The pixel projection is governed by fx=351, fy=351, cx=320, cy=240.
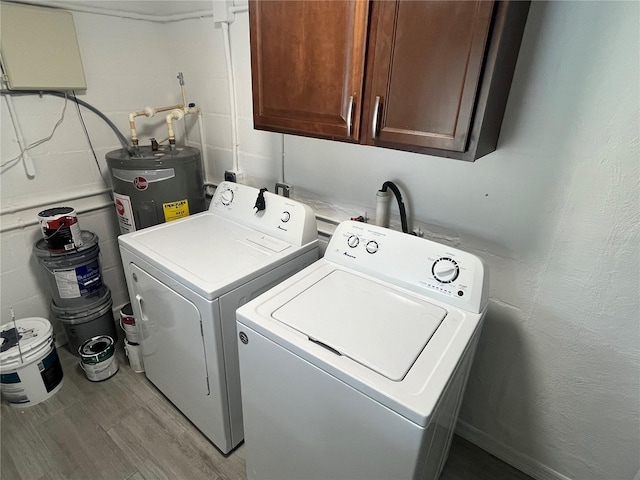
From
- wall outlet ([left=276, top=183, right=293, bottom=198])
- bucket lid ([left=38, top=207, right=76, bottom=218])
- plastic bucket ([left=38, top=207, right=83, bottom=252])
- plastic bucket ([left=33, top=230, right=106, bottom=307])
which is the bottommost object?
plastic bucket ([left=33, top=230, right=106, bottom=307])

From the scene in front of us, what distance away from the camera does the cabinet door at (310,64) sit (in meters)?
1.03

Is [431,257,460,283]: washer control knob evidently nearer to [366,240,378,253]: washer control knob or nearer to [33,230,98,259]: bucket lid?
[366,240,378,253]: washer control knob

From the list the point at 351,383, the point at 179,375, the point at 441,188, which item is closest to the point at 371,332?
the point at 351,383

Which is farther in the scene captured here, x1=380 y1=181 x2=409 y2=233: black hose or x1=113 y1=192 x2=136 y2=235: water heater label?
x1=113 y1=192 x2=136 y2=235: water heater label

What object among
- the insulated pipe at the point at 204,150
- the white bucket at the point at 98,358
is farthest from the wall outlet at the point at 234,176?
the white bucket at the point at 98,358

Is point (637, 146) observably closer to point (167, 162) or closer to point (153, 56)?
point (167, 162)

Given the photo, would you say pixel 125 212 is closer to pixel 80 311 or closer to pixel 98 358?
pixel 80 311

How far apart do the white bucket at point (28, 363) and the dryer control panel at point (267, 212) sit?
1.05 metres

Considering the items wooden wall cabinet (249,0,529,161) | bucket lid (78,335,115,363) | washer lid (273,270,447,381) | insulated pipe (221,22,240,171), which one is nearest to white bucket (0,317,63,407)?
bucket lid (78,335,115,363)

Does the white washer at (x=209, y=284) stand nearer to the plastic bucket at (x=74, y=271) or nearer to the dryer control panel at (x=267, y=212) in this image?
the dryer control panel at (x=267, y=212)

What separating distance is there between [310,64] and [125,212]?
128 cm

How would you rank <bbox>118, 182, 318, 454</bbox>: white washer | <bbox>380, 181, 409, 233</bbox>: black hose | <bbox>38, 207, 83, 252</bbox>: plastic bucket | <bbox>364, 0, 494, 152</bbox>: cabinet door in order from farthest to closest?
<bbox>38, 207, 83, 252</bbox>: plastic bucket, <bbox>380, 181, 409, 233</bbox>: black hose, <bbox>118, 182, 318, 454</bbox>: white washer, <bbox>364, 0, 494, 152</bbox>: cabinet door

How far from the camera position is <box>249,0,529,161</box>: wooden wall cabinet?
869 mm

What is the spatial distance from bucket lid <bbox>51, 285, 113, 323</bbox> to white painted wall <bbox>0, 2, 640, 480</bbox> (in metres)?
0.18
